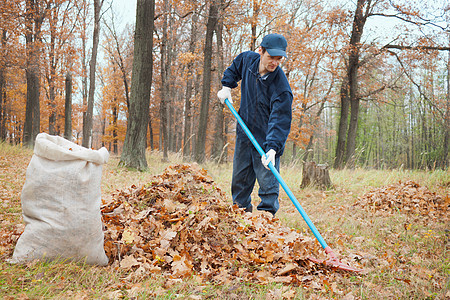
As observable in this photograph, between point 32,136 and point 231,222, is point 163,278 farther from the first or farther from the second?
point 32,136

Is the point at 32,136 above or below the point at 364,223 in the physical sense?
above

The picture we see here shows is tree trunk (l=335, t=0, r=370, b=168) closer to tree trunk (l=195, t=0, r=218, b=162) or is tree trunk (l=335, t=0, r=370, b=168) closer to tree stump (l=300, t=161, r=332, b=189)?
tree stump (l=300, t=161, r=332, b=189)

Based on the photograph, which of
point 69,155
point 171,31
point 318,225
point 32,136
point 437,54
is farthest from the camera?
point 171,31

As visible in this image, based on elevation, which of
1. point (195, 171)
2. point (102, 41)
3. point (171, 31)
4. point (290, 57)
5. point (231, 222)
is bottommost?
point (231, 222)

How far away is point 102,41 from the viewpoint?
1914cm

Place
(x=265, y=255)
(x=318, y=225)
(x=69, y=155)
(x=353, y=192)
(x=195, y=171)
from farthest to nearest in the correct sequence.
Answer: (x=353, y=192)
(x=318, y=225)
(x=195, y=171)
(x=265, y=255)
(x=69, y=155)

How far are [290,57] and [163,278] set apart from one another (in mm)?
13260

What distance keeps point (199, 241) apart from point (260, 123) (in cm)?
154

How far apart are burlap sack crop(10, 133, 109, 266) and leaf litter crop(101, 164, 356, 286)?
358 mm

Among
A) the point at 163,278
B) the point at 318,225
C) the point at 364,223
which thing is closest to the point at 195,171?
the point at 163,278

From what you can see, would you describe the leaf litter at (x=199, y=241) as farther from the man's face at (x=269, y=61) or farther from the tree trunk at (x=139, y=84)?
the tree trunk at (x=139, y=84)

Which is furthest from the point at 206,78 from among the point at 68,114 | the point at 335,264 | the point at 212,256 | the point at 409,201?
Result: the point at 68,114

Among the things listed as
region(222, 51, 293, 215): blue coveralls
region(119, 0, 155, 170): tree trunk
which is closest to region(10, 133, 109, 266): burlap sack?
region(222, 51, 293, 215): blue coveralls

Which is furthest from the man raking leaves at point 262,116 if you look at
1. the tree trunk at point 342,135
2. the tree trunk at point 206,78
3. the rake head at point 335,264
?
the tree trunk at point 342,135
